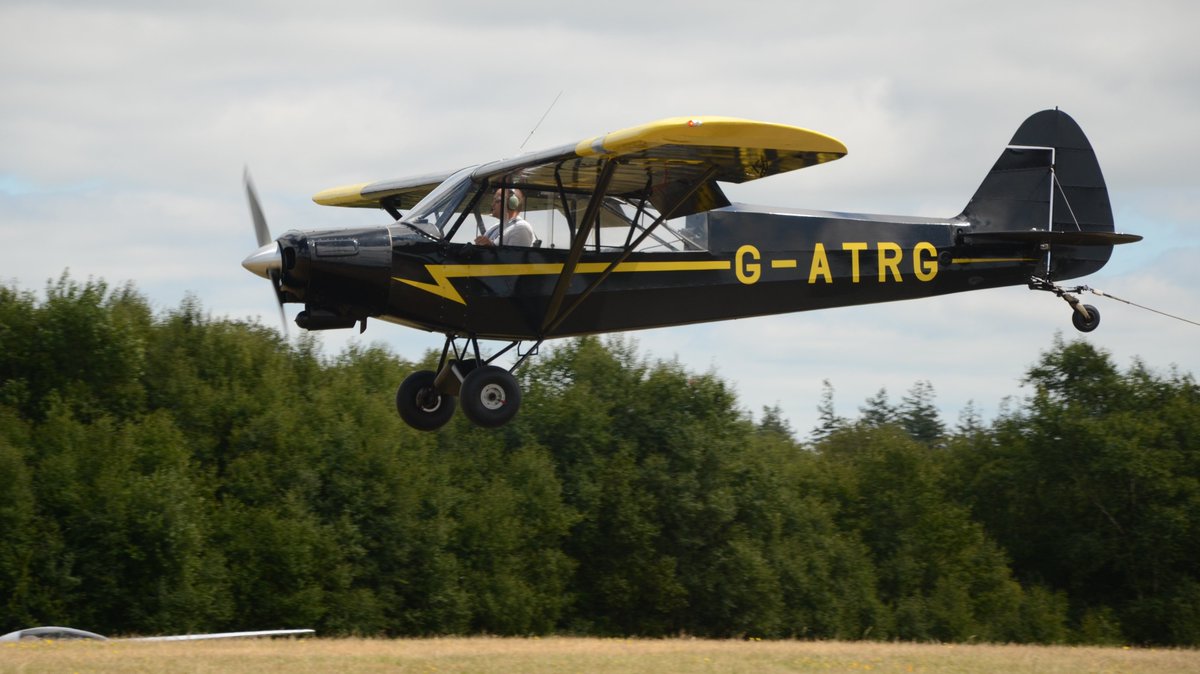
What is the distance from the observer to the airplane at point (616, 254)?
13422 millimetres

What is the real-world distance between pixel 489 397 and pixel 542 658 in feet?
10.7

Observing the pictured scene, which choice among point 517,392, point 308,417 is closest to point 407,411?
point 517,392

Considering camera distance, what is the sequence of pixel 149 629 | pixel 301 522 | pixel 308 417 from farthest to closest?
pixel 308 417
pixel 301 522
pixel 149 629

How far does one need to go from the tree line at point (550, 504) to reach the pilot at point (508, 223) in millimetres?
22344

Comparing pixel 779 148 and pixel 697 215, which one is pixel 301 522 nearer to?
pixel 697 215

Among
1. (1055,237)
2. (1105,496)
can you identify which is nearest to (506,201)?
(1055,237)

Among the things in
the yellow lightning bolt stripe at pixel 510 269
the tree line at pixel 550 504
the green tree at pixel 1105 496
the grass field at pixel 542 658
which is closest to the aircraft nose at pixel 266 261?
the yellow lightning bolt stripe at pixel 510 269

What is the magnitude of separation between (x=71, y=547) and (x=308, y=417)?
26.5ft

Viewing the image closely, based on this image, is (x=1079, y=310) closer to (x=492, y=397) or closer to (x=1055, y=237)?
(x=1055, y=237)

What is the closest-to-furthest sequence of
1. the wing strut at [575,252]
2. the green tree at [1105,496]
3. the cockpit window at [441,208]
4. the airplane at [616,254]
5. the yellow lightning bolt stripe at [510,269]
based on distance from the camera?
the airplane at [616,254] → the wing strut at [575,252] → the yellow lightning bolt stripe at [510,269] → the cockpit window at [441,208] → the green tree at [1105,496]

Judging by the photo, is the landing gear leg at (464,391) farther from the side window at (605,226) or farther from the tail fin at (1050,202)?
the tail fin at (1050,202)

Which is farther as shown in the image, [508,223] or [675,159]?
[508,223]

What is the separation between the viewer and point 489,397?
1429 cm

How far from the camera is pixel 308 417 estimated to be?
133 feet
